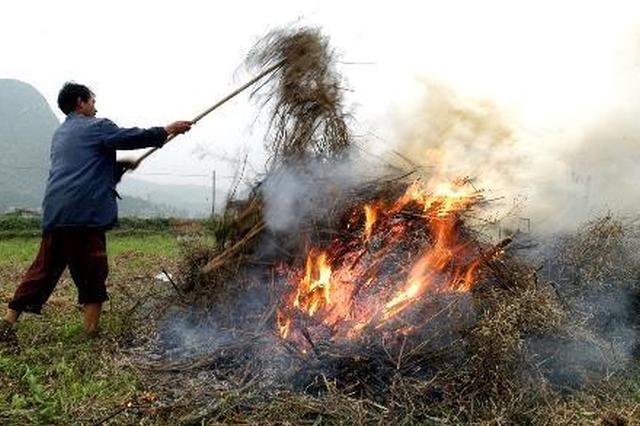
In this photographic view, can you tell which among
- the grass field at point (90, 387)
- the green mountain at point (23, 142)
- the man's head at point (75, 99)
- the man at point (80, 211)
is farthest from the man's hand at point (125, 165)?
the green mountain at point (23, 142)

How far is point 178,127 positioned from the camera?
5.47 meters

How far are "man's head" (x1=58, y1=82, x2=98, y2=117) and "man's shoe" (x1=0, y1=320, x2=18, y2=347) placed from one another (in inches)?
73.0

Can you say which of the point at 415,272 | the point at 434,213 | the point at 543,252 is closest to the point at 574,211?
the point at 543,252

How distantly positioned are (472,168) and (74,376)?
3597 mm

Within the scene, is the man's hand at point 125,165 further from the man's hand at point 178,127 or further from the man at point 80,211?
the man's hand at point 178,127

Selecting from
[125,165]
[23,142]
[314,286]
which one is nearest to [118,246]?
Answer: [125,165]

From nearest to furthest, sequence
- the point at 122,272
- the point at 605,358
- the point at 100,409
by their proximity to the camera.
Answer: the point at 100,409, the point at 605,358, the point at 122,272

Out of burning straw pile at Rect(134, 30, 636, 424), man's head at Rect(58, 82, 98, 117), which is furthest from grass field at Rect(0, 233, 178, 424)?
man's head at Rect(58, 82, 98, 117)

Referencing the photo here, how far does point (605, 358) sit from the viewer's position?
4922 millimetres

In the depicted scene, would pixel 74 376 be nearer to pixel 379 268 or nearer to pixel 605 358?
pixel 379 268

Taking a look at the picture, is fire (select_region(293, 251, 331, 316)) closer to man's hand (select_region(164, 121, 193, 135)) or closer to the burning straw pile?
the burning straw pile

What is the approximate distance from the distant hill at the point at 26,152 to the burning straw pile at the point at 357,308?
215ft

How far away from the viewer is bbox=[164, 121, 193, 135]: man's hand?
5430 mm

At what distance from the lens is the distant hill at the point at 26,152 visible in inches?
3605
